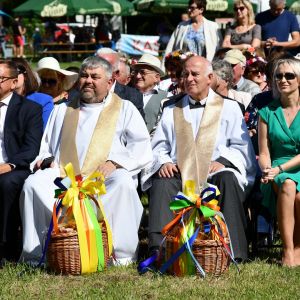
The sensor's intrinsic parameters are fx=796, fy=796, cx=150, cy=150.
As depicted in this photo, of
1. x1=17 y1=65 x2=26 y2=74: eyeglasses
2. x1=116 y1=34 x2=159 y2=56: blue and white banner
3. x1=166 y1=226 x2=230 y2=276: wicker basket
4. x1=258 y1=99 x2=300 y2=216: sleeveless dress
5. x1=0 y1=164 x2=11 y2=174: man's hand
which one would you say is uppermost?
x1=17 y1=65 x2=26 y2=74: eyeglasses

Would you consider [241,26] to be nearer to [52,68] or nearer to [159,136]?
[52,68]

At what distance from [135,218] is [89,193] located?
559 millimetres

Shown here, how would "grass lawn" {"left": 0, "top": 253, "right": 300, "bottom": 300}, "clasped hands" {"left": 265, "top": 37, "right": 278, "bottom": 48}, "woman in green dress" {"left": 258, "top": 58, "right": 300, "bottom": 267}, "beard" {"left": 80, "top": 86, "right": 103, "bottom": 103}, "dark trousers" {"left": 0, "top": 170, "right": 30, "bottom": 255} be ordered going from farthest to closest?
"clasped hands" {"left": 265, "top": 37, "right": 278, "bottom": 48}, "beard" {"left": 80, "top": 86, "right": 103, "bottom": 103}, "dark trousers" {"left": 0, "top": 170, "right": 30, "bottom": 255}, "woman in green dress" {"left": 258, "top": 58, "right": 300, "bottom": 267}, "grass lawn" {"left": 0, "top": 253, "right": 300, "bottom": 300}

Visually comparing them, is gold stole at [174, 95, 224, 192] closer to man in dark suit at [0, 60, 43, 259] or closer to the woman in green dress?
the woman in green dress

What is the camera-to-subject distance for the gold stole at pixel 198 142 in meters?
6.57

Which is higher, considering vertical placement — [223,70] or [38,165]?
[223,70]

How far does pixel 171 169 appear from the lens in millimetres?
6586

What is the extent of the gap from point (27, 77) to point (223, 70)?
1888 mm

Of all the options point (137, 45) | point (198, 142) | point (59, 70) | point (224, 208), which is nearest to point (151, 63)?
point (59, 70)

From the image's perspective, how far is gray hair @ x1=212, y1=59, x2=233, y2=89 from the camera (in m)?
7.72

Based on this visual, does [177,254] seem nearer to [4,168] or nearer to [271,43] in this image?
[4,168]

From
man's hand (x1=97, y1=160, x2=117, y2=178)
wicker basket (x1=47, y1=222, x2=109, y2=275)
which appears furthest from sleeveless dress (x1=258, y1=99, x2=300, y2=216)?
wicker basket (x1=47, y1=222, x2=109, y2=275)

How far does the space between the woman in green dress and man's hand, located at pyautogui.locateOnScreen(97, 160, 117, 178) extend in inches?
47.9

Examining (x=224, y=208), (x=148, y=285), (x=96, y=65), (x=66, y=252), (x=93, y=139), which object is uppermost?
(x=96, y=65)
